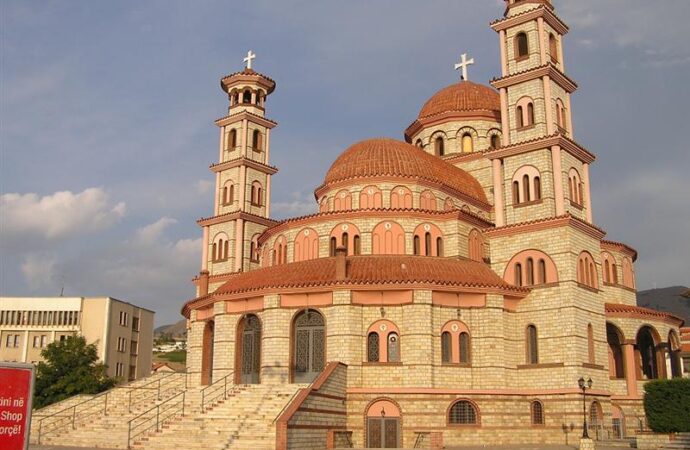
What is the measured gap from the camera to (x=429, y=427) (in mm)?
30297

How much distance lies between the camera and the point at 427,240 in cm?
3709

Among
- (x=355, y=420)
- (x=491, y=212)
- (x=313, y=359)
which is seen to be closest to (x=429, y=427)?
(x=355, y=420)

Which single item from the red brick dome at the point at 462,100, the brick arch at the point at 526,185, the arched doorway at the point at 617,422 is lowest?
the arched doorway at the point at 617,422

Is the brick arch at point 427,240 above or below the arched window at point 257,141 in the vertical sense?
below

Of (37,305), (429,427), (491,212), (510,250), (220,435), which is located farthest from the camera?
(37,305)

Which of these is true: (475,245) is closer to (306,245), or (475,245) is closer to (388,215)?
(388,215)

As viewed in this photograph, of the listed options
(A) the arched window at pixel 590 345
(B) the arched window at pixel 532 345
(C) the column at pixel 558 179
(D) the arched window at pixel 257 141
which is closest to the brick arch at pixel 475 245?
(C) the column at pixel 558 179

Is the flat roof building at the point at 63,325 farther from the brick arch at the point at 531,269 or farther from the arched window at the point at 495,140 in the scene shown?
the brick arch at the point at 531,269

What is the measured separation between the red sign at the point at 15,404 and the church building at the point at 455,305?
15500 millimetres

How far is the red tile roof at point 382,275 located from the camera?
32.2m

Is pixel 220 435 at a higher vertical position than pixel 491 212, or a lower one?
lower

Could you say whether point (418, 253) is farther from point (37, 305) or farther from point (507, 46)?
point (37, 305)

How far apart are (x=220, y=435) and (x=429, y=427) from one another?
8855mm

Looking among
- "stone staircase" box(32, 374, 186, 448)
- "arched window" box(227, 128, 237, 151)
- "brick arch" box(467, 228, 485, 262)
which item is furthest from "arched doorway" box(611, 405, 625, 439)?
"arched window" box(227, 128, 237, 151)
